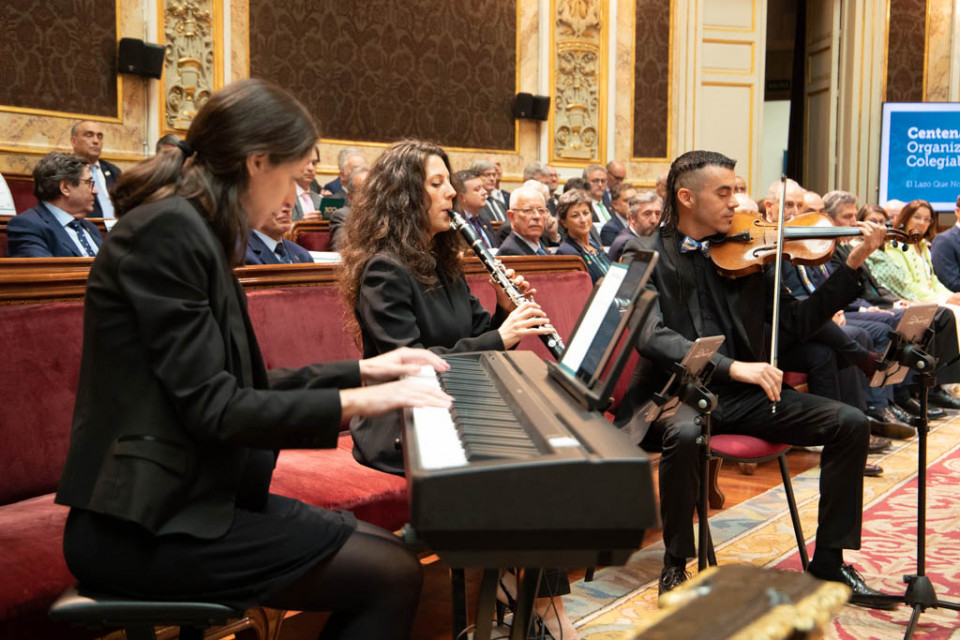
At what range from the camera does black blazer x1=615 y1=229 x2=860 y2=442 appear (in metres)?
3.17

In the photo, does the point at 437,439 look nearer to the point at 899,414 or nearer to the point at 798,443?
the point at 798,443

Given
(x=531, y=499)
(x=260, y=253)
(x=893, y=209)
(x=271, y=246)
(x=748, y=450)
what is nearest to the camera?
(x=531, y=499)

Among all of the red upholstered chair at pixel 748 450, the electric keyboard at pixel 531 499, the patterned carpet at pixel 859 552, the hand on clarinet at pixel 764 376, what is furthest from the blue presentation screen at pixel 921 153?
the electric keyboard at pixel 531 499

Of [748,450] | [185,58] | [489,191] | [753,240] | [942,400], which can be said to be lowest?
[942,400]

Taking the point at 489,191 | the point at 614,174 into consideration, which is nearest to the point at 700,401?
the point at 489,191

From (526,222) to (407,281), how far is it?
3.49 metres

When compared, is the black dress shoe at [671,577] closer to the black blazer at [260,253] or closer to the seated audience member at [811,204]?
the black blazer at [260,253]

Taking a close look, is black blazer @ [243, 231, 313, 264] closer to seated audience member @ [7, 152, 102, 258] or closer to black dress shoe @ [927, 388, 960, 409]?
seated audience member @ [7, 152, 102, 258]

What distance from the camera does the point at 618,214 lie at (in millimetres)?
8758

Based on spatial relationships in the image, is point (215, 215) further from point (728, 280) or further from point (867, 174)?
point (867, 174)

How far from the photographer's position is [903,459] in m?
5.00

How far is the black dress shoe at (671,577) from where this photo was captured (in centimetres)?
296

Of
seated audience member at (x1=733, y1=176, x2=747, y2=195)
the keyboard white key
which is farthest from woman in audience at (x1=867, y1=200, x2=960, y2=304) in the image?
the keyboard white key

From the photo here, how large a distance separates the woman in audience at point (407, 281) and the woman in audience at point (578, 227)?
3.47m
